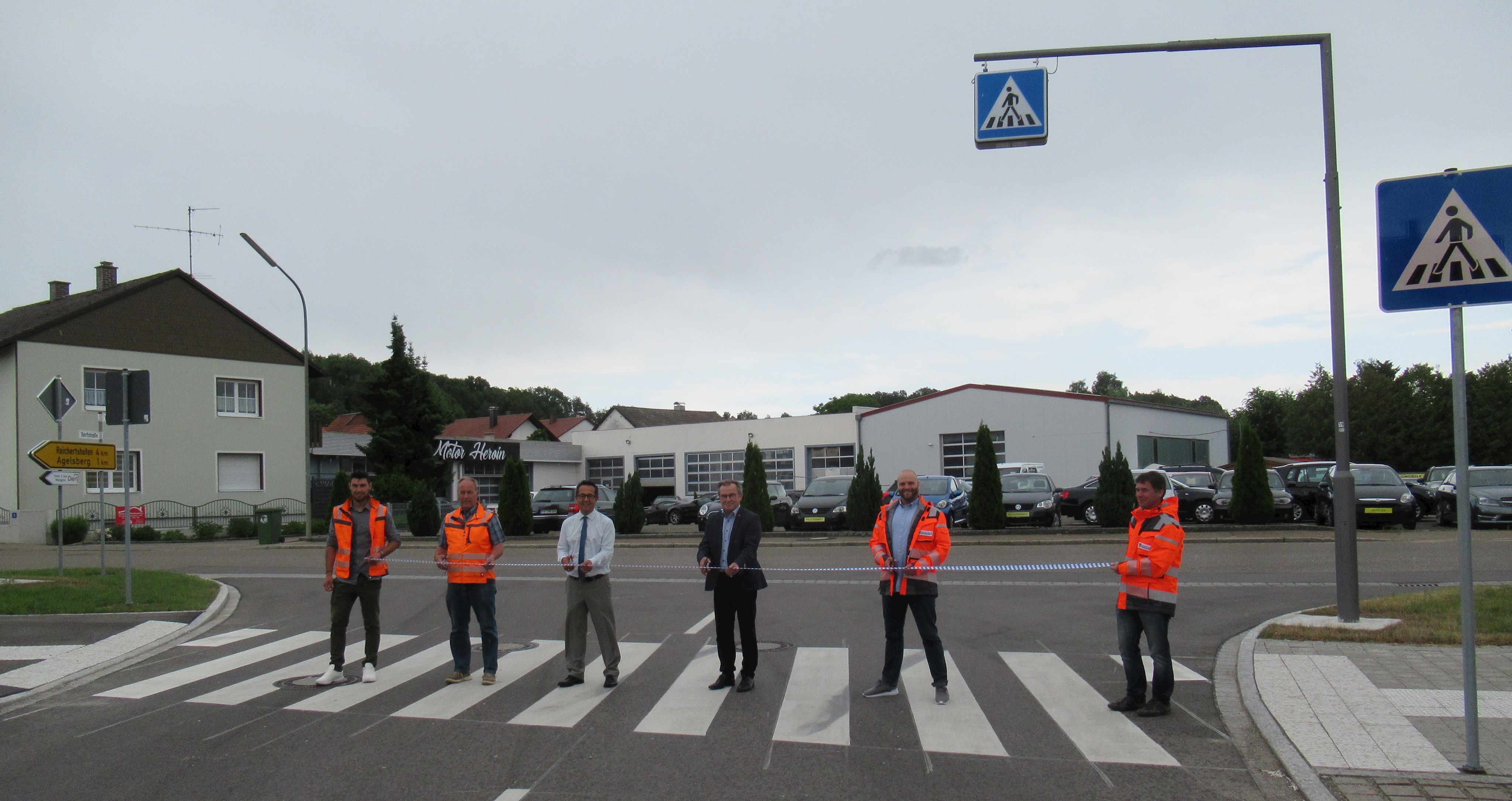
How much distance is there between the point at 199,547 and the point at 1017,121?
29.3 metres

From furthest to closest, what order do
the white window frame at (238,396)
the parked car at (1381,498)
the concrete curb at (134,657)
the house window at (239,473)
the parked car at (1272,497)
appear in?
1. the white window frame at (238,396)
2. the house window at (239,473)
3. the parked car at (1272,497)
4. the parked car at (1381,498)
5. the concrete curb at (134,657)

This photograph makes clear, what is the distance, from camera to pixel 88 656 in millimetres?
9547

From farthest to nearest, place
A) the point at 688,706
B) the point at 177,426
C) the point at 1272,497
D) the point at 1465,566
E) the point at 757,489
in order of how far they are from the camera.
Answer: the point at 177,426
the point at 757,489
the point at 1272,497
the point at 688,706
the point at 1465,566

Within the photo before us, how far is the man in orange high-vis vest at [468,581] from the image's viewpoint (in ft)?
26.1

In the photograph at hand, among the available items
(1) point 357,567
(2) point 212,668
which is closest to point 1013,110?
(1) point 357,567

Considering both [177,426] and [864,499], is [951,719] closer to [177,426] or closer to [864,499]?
[864,499]

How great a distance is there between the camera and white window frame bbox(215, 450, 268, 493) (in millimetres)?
38656

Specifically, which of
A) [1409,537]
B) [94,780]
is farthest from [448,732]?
[1409,537]

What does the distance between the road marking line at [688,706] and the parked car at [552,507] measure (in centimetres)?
2249

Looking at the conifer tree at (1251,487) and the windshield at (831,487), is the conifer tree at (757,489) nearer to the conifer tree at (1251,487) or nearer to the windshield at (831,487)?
the windshield at (831,487)

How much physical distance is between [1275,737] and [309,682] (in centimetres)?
703

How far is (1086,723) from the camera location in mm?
6301

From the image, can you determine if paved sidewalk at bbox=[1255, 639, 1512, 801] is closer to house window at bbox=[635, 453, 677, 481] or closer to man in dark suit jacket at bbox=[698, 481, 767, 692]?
man in dark suit jacket at bbox=[698, 481, 767, 692]

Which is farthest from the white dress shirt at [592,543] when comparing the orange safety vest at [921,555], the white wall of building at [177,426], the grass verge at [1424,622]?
the white wall of building at [177,426]
